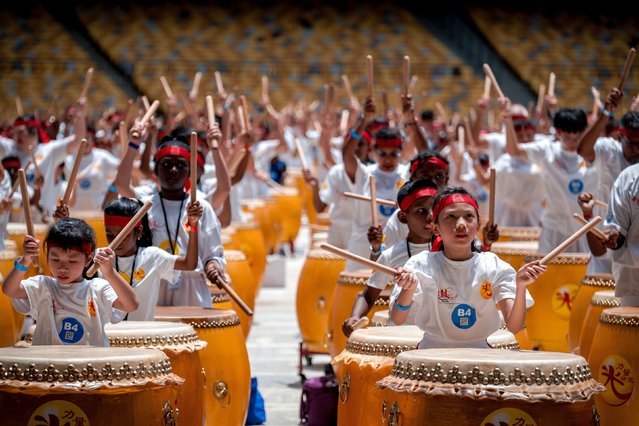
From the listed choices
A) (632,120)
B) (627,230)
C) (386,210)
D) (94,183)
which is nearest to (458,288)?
(627,230)

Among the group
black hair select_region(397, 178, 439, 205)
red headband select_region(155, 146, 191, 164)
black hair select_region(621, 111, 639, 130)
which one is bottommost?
black hair select_region(397, 178, 439, 205)

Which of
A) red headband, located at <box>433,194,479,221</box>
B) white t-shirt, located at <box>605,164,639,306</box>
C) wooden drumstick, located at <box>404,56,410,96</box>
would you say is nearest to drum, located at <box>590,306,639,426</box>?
white t-shirt, located at <box>605,164,639,306</box>

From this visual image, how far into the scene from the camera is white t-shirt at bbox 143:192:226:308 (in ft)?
19.6

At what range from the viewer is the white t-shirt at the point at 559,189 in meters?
8.14

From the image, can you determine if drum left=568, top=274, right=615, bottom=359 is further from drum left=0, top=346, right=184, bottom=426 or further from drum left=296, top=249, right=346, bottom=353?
drum left=0, top=346, right=184, bottom=426

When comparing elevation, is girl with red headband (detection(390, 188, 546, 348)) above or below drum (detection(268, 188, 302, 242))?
above

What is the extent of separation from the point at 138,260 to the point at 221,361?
0.59 meters

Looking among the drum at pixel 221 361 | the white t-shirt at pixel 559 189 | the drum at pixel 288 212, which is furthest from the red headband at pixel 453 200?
the drum at pixel 288 212

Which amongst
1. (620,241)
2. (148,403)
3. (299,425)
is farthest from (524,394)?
(299,425)

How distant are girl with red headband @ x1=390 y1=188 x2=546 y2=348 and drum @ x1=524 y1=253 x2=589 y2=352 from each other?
331 cm

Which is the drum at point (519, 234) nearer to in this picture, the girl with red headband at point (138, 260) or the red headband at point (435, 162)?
the red headband at point (435, 162)

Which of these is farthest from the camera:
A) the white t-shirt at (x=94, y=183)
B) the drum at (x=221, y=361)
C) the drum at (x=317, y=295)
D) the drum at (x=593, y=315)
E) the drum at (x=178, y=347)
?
the white t-shirt at (x=94, y=183)

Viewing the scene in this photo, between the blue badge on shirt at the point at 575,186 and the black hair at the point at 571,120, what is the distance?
1.10 feet

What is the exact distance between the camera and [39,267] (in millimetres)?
8438
